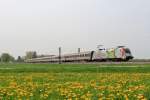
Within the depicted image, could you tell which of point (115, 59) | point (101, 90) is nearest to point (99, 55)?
point (115, 59)

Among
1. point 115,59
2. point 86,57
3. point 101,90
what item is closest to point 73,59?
point 86,57

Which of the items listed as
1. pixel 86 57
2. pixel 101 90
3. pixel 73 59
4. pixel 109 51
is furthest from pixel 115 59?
pixel 101 90

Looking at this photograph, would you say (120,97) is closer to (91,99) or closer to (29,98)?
(91,99)

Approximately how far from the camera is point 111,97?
911 cm

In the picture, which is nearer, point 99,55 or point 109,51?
point 109,51

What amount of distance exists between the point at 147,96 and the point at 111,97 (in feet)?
2.70

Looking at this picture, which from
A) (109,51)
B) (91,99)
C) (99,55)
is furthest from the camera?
(99,55)

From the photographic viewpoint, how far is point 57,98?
9.29 meters

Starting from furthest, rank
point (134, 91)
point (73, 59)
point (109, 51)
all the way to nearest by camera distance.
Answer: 1. point (73, 59)
2. point (109, 51)
3. point (134, 91)

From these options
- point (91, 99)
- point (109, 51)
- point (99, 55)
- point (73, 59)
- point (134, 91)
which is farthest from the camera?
point (73, 59)

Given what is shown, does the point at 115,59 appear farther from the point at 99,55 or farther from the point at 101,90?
the point at 101,90

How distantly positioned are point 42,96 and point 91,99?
1348mm

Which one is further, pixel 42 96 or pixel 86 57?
pixel 86 57

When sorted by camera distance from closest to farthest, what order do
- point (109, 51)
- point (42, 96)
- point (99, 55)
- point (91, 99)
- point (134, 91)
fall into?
point (91, 99) → point (42, 96) → point (134, 91) → point (109, 51) → point (99, 55)
